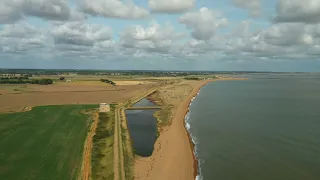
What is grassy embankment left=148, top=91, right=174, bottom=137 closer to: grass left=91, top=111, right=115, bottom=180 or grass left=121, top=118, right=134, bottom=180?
grass left=121, top=118, right=134, bottom=180

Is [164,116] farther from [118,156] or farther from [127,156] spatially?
[118,156]

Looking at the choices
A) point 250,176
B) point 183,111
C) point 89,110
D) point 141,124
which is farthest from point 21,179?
point 183,111

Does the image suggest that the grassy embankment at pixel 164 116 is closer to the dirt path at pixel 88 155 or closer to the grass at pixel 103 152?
the grass at pixel 103 152

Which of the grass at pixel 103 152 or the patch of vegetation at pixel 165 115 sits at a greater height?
the patch of vegetation at pixel 165 115

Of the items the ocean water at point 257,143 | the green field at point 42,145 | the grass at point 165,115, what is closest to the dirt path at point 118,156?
the green field at point 42,145

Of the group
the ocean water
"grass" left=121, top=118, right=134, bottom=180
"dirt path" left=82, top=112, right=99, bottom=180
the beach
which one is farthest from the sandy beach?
"dirt path" left=82, top=112, right=99, bottom=180

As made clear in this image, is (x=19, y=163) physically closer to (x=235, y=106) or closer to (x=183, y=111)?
(x=183, y=111)

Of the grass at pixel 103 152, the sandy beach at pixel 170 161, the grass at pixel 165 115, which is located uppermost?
the grass at pixel 165 115
